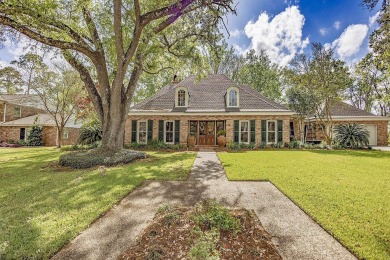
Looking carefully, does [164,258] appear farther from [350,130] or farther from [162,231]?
[350,130]

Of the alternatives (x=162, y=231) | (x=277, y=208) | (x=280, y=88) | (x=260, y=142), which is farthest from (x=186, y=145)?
(x=280, y=88)

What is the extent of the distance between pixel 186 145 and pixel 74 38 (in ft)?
33.2

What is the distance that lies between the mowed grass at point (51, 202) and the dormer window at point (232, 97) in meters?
10.0

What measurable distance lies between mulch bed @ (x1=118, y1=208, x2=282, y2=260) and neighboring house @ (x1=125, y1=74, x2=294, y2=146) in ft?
42.7

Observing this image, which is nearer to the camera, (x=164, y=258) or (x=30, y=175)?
(x=164, y=258)

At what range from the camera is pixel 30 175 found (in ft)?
22.5

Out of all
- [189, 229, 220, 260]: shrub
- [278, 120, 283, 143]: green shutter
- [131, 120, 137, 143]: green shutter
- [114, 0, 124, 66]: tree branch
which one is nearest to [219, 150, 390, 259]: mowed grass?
[189, 229, 220, 260]: shrub

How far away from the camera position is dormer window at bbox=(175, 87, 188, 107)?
53.6 ft

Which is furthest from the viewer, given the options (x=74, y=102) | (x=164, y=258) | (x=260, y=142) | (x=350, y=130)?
(x=74, y=102)

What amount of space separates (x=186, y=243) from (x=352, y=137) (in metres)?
19.3

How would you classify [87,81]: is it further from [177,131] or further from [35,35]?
[177,131]

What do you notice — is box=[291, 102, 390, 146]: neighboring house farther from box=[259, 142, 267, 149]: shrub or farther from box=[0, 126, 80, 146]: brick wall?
box=[0, 126, 80, 146]: brick wall

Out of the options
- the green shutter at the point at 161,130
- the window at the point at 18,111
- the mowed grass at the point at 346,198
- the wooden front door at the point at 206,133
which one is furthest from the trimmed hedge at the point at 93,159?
the window at the point at 18,111

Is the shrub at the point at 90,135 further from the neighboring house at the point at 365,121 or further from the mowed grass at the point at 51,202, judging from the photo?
the neighboring house at the point at 365,121
